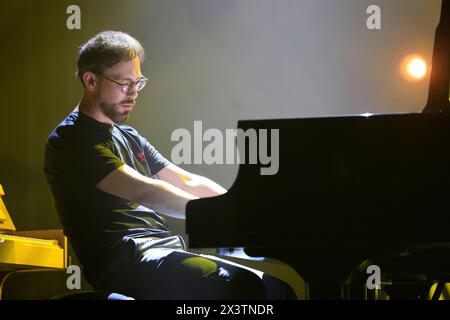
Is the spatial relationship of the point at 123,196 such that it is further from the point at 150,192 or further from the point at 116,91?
the point at 116,91

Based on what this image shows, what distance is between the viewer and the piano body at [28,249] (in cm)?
295

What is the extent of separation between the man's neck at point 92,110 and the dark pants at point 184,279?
27.9 inches

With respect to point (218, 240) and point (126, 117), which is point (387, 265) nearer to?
point (218, 240)

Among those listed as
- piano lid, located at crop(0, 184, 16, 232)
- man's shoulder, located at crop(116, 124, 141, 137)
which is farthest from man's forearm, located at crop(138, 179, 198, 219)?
piano lid, located at crop(0, 184, 16, 232)

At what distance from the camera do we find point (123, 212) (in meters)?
2.65

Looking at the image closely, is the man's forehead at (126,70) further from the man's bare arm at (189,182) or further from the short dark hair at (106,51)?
the man's bare arm at (189,182)

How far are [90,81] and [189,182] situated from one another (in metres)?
0.71

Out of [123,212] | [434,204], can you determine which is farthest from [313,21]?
[434,204]

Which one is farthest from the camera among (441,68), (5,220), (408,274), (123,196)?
(5,220)

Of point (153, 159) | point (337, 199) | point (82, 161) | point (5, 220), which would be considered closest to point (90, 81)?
point (153, 159)

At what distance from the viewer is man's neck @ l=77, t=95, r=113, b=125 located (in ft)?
9.43

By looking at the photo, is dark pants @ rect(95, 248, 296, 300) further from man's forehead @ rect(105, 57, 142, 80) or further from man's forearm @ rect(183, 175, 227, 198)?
man's forehead @ rect(105, 57, 142, 80)

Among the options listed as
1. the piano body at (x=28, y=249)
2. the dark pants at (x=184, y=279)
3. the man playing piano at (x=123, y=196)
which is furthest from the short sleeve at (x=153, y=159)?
the piano body at (x=28, y=249)

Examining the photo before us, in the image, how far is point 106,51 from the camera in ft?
9.80
